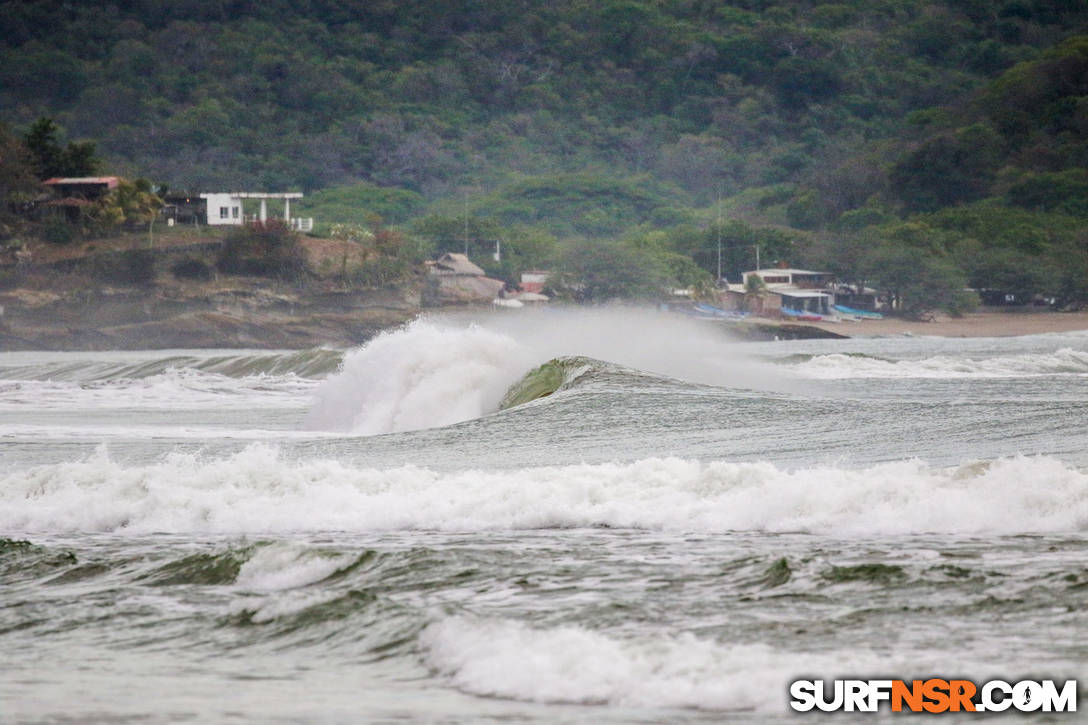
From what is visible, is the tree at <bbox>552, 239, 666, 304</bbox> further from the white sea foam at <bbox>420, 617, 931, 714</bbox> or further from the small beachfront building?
the white sea foam at <bbox>420, 617, 931, 714</bbox>

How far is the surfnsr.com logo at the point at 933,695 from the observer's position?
679 cm

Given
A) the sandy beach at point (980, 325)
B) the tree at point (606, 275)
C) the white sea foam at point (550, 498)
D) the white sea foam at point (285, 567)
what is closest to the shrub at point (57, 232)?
the tree at point (606, 275)

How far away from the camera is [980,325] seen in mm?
100875

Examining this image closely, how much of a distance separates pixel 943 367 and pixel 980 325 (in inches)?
2319

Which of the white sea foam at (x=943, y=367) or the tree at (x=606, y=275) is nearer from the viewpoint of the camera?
the white sea foam at (x=943, y=367)

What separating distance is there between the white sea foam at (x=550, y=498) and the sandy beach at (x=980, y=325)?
85879 millimetres

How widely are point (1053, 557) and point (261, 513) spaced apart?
676 centimetres

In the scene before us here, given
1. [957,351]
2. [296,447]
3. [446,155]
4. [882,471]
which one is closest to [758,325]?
[957,351]

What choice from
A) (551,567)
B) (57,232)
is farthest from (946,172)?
(551,567)

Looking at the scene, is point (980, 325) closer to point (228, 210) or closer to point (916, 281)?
point (916, 281)

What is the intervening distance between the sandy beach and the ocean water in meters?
80.3

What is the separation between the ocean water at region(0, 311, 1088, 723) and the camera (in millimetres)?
7488

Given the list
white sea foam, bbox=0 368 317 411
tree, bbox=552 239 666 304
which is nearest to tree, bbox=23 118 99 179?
tree, bbox=552 239 666 304

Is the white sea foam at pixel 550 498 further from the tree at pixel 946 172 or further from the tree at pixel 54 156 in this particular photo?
the tree at pixel 946 172
